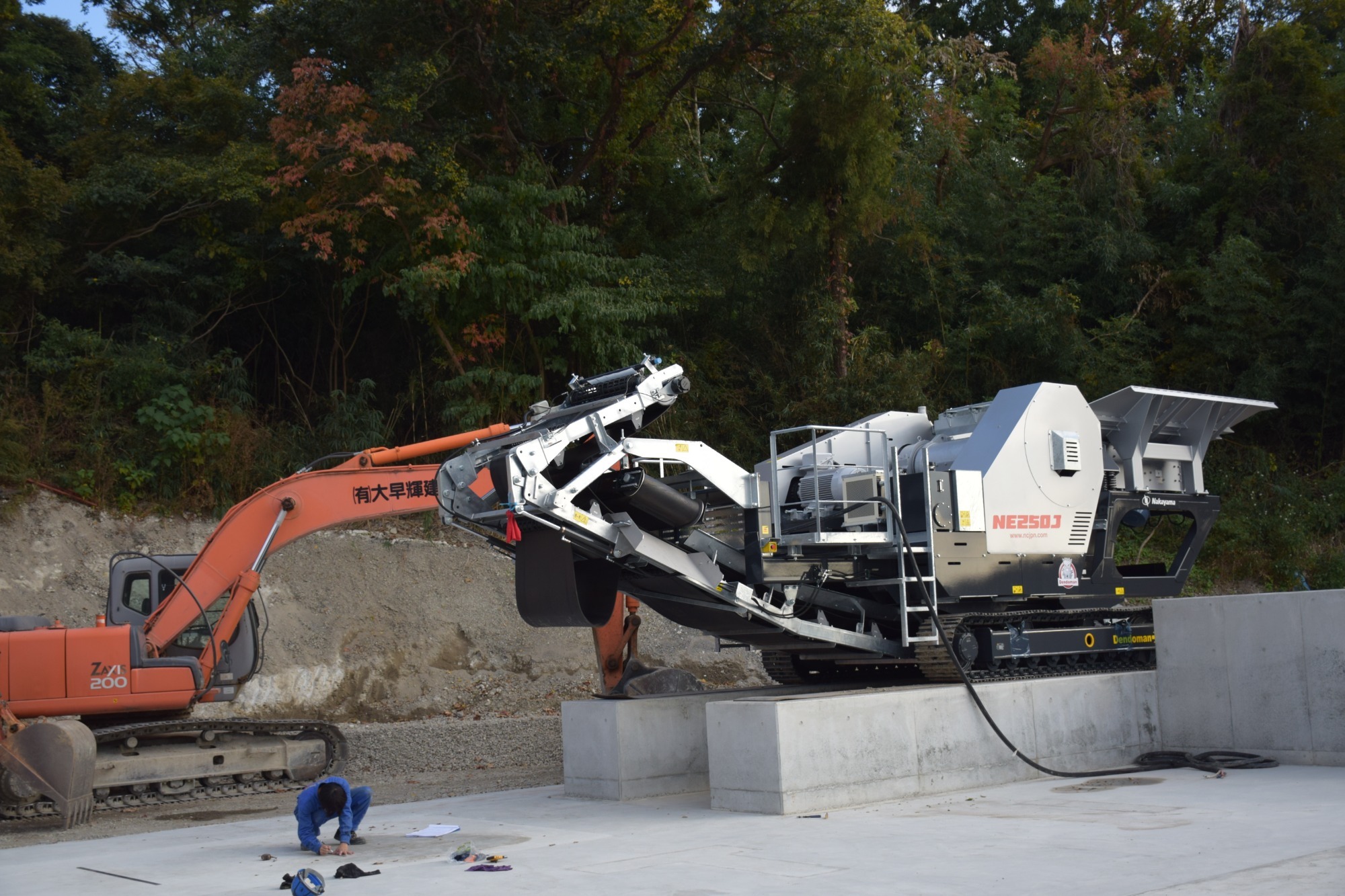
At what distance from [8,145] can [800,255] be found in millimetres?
13701

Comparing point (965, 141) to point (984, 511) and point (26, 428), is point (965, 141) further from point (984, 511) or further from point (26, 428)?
point (26, 428)

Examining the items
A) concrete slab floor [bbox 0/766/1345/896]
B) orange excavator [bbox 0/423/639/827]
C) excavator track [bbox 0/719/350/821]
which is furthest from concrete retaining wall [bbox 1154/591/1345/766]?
excavator track [bbox 0/719/350/821]

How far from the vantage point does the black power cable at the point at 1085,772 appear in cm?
973

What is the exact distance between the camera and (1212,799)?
8.43 m

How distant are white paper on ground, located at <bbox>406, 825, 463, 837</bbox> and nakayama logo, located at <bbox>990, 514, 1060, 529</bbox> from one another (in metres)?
5.15

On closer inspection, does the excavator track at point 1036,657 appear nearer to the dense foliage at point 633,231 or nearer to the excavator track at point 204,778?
the excavator track at point 204,778

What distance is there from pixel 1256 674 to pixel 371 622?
12.0 metres

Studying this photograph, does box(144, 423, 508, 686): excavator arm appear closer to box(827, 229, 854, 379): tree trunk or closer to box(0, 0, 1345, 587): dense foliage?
box(0, 0, 1345, 587): dense foliage

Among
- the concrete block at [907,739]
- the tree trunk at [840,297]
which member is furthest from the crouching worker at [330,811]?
the tree trunk at [840,297]

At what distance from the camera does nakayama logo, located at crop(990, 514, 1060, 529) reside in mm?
10336

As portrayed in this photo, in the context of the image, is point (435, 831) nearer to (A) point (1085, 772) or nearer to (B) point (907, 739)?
(B) point (907, 739)

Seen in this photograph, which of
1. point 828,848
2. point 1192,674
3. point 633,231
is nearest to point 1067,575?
point 1192,674

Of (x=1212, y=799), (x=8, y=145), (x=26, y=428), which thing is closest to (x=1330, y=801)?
(x=1212, y=799)

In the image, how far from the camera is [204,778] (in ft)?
38.0
